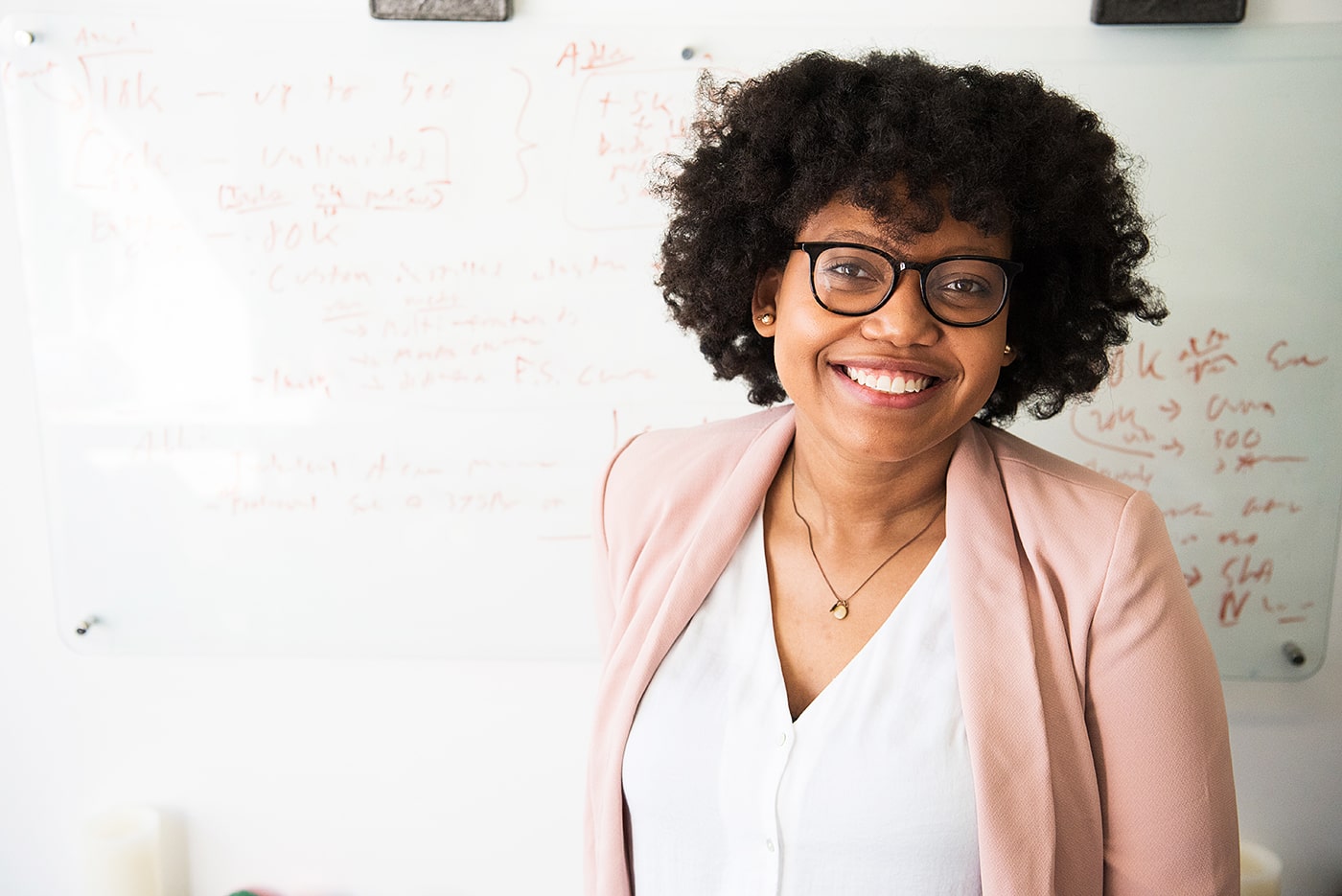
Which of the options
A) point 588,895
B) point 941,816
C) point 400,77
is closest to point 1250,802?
point 941,816

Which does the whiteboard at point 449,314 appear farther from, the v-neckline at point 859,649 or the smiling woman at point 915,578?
the v-neckline at point 859,649

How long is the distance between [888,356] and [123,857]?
1653 mm

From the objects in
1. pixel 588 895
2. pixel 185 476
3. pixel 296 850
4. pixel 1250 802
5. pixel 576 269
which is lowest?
pixel 296 850

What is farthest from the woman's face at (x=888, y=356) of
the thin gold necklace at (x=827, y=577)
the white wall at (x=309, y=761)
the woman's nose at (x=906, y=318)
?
the white wall at (x=309, y=761)

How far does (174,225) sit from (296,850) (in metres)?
1.17

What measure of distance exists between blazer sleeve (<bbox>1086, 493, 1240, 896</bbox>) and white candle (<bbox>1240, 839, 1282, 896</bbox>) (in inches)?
33.1

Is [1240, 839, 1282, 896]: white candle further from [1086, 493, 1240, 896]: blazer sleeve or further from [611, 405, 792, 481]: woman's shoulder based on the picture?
[611, 405, 792, 481]: woman's shoulder

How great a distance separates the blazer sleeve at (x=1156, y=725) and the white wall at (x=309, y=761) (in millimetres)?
965

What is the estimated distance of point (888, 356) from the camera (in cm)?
87

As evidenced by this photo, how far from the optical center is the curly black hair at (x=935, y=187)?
2.83ft

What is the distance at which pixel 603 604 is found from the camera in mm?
1203

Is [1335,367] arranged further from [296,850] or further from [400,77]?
[296,850]

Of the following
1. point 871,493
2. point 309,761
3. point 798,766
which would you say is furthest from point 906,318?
point 309,761

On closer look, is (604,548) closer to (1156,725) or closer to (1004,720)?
(1004,720)
